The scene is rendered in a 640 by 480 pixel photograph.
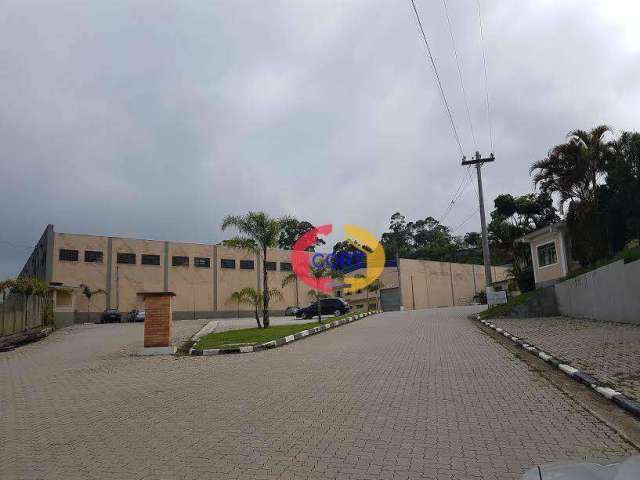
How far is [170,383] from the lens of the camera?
9828 mm

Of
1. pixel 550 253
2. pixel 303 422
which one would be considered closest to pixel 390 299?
pixel 550 253

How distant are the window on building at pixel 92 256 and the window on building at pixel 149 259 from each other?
3895 millimetres

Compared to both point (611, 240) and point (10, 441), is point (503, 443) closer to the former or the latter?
point (10, 441)

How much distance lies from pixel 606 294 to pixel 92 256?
41.4 m

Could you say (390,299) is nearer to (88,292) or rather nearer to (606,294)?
(88,292)

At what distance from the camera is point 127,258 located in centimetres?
4738

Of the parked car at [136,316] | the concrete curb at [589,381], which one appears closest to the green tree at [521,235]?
the concrete curb at [589,381]

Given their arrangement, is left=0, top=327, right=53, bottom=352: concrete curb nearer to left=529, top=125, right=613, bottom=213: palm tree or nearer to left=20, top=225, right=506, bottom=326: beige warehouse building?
left=20, top=225, right=506, bottom=326: beige warehouse building

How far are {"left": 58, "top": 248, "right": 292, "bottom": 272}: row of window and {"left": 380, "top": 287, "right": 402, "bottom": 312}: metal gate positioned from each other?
38.9 feet

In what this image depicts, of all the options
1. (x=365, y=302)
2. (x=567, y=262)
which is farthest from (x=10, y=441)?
(x=365, y=302)

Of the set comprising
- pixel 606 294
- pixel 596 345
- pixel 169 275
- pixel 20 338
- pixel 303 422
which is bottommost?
pixel 303 422

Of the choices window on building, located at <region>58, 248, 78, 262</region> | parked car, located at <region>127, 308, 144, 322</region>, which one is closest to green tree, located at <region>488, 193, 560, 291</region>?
parked car, located at <region>127, 308, 144, 322</region>

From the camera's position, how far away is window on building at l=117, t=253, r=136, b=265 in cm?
4700

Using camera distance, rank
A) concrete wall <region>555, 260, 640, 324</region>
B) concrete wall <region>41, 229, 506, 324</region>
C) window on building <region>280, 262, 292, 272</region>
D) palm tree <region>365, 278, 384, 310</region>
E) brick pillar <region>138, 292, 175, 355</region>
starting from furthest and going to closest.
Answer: window on building <region>280, 262, 292, 272</region> → palm tree <region>365, 278, 384, 310</region> → concrete wall <region>41, 229, 506, 324</region> → brick pillar <region>138, 292, 175, 355</region> → concrete wall <region>555, 260, 640, 324</region>
